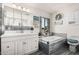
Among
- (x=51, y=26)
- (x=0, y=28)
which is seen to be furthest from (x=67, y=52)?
(x=0, y=28)

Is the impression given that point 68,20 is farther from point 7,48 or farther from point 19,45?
Answer: point 7,48

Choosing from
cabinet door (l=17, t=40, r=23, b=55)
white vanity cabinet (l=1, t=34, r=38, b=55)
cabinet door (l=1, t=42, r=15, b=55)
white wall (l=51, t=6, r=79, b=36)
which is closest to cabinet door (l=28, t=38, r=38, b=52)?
white vanity cabinet (l=1, t=34, r=38, b=55)

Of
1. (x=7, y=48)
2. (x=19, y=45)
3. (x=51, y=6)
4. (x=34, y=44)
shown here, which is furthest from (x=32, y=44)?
(x=51, y=6)

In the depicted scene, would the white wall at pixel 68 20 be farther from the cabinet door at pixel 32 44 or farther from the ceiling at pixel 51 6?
the cabinet door at pixel 32 44

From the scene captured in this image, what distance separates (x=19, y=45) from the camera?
1224mm

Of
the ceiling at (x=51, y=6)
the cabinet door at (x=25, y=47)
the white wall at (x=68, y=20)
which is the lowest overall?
the cabinet door at (x=25, y=47)

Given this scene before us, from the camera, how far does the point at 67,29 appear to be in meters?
1.22

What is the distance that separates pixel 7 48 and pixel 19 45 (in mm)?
206

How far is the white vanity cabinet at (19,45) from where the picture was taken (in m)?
1.10

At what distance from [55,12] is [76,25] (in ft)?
1.48

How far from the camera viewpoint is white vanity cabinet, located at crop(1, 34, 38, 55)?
1105mm

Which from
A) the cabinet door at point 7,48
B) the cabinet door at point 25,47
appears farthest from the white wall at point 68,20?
the cabinet door at point 7,48

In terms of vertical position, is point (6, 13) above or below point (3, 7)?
below
